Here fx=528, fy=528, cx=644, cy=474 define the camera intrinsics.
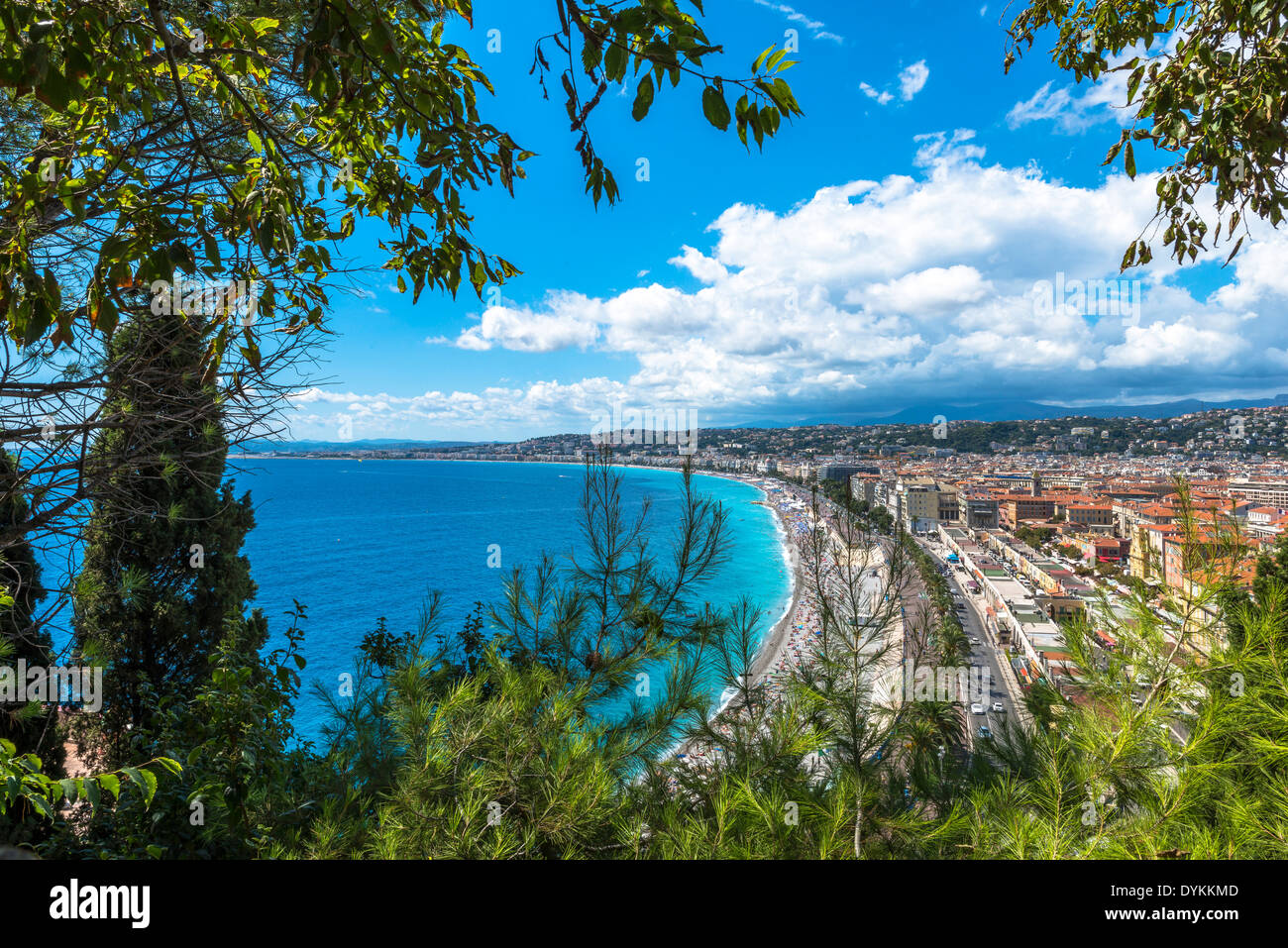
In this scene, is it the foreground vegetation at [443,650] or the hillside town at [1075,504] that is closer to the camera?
the foreground vegetation at [443,650]

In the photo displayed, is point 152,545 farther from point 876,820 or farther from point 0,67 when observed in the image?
point 876,820

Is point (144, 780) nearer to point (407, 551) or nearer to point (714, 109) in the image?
point (714, 109)

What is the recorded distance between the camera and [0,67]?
868 millimetres

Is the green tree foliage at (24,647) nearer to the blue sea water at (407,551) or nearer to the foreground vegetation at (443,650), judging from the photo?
the foreground vegetation at (443,650)

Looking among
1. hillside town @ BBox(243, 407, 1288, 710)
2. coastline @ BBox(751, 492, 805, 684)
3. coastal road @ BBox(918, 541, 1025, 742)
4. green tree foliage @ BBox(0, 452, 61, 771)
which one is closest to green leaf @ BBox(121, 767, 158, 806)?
green tree foliage @ BBox(0, 452, 61, 771)

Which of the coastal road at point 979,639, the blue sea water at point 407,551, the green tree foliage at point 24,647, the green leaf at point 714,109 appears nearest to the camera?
the green leaf at point 714,109

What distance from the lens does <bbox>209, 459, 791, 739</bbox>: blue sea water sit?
19.0 metres

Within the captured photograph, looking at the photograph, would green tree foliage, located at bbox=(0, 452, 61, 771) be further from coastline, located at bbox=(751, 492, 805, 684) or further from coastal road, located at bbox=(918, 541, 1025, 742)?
coastal road, located at bbox=(918, 541, 1025, 742)

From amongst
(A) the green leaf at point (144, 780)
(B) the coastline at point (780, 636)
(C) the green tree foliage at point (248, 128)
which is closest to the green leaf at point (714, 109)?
(C) the green tree foliage at point (248, 128)

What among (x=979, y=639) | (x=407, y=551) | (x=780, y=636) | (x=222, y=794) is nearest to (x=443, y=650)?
(x=222, y=794)

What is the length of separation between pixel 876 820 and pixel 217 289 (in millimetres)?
2694

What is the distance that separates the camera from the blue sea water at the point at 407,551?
62.2ft

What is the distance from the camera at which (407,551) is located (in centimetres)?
3409
